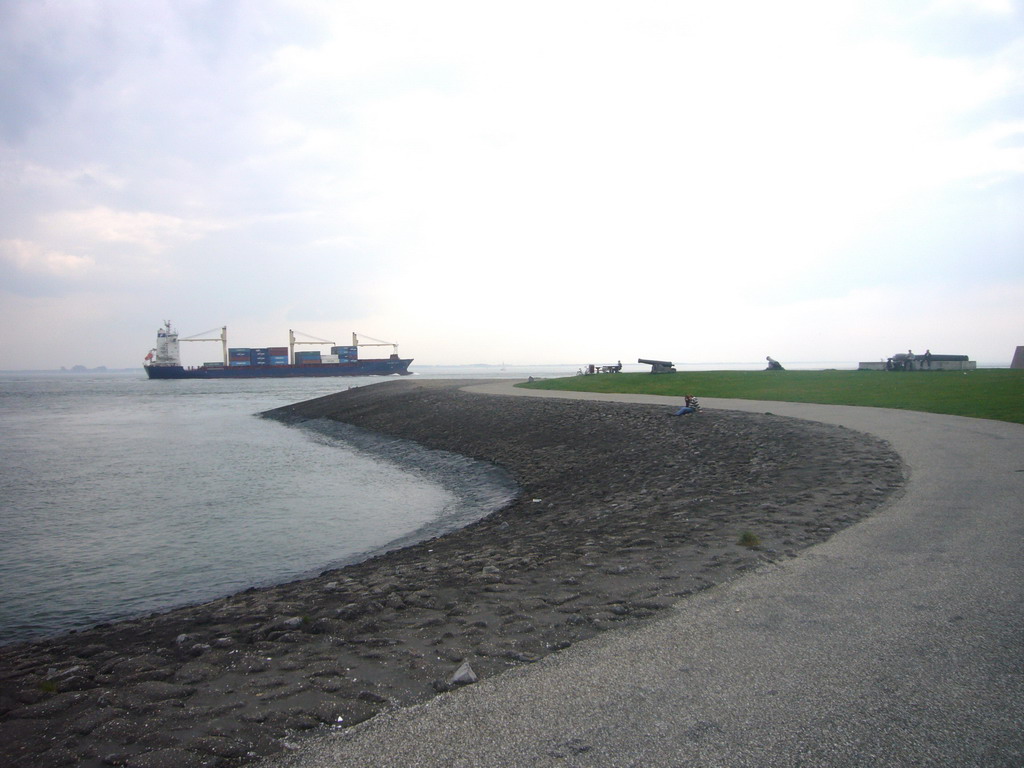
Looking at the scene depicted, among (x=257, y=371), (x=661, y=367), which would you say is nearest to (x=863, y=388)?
(x=661, y=367)

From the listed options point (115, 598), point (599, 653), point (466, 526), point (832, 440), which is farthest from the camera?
point (832, 440)

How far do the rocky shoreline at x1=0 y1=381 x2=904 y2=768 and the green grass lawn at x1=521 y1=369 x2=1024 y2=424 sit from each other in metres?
8.32

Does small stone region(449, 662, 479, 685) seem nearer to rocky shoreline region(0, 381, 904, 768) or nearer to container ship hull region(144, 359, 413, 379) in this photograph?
rocky shoreline region(0, 381, 904, 768)

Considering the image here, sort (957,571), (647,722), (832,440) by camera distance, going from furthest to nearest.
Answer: (832,440)
(957,571)
(647,722)

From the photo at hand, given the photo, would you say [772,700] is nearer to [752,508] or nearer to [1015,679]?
[1015,679]

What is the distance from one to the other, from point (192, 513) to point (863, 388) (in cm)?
2587

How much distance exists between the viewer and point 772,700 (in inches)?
148

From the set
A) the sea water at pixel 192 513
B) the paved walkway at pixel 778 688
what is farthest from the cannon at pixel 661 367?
the paved walkway at pixel 778 688

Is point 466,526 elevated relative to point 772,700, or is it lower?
lower

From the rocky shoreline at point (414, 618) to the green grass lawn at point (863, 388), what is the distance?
832cm

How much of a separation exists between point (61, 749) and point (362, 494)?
12.7m

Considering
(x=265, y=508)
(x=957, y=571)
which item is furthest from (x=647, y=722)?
(x=265, y=508)

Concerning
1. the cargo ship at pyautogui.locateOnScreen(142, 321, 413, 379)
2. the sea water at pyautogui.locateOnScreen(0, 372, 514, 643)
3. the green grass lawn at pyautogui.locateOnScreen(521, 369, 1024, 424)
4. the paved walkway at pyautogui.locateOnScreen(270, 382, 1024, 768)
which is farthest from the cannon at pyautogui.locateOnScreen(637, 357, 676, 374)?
the cargo ship at pyautogui.locateOnScreen(142, 321, 413, 379)

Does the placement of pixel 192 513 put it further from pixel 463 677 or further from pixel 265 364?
pixel 265 364
